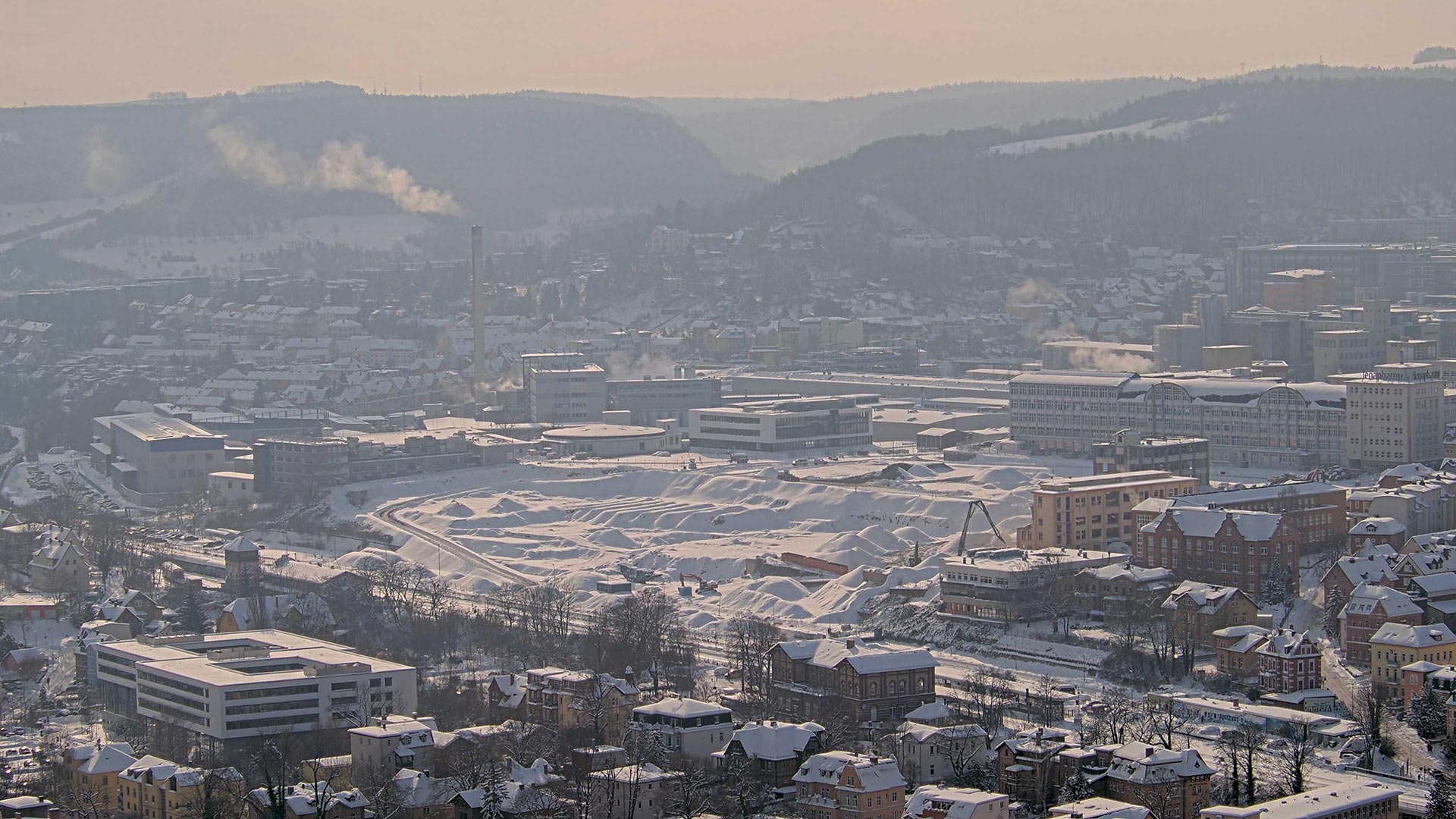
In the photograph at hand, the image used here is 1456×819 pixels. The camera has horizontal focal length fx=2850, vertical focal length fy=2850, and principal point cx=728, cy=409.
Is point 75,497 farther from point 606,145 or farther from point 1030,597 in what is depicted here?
point 606,145

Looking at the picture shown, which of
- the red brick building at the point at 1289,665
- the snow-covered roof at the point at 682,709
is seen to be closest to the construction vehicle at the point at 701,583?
the snow-covered roof at the point at 682,709

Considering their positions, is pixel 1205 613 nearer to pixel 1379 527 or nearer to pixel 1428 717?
pixel 1379 527

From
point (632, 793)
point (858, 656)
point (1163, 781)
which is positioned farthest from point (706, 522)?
point (1163, 781)

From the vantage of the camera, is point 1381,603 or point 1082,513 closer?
point 1381,603

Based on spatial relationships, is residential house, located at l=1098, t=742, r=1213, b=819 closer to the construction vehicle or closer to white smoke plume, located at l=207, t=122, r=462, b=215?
the construction vehicle

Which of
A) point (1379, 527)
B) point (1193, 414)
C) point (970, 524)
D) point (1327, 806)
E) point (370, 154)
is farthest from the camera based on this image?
point (370, 154)

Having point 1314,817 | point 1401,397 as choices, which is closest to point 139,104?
point 1401,397

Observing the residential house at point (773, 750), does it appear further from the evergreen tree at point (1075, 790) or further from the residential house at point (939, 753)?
the evergreen tree at point (1075, 790)
